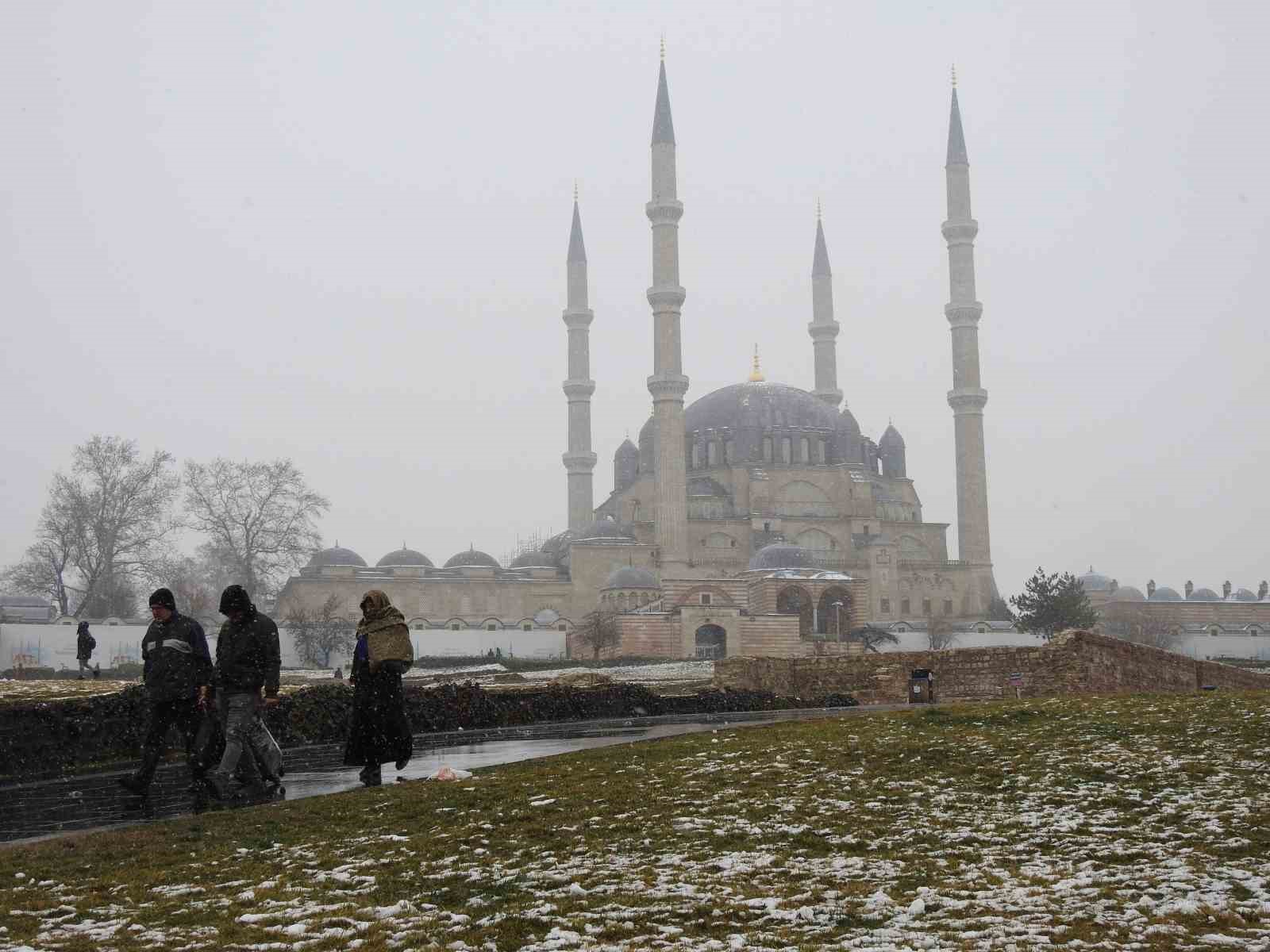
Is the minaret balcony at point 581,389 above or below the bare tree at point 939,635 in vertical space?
above

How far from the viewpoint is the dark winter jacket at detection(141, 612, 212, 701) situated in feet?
25.1

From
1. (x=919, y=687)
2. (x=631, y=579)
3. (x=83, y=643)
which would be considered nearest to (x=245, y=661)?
(x=919, y=687)

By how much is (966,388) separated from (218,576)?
1153 inches

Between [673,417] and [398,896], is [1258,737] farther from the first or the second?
[673,417]

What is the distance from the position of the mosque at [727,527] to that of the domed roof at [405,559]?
0.11 m

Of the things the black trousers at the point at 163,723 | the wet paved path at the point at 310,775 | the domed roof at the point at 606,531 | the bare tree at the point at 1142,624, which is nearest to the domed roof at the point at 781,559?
the domed roof at the point at 606,531

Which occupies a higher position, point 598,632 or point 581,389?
point 581,389

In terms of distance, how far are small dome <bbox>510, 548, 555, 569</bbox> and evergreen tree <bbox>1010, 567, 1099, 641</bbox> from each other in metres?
20.3

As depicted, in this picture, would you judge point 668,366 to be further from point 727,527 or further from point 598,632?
point 598,632

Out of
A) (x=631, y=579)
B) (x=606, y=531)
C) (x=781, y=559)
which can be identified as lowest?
(x=631, y=579)

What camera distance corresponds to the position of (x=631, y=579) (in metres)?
51.5

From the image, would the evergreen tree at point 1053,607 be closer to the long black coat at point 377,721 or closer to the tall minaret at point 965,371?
the tall minaret at point 965,371

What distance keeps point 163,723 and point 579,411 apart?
175 feet

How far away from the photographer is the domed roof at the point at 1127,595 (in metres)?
63.1
